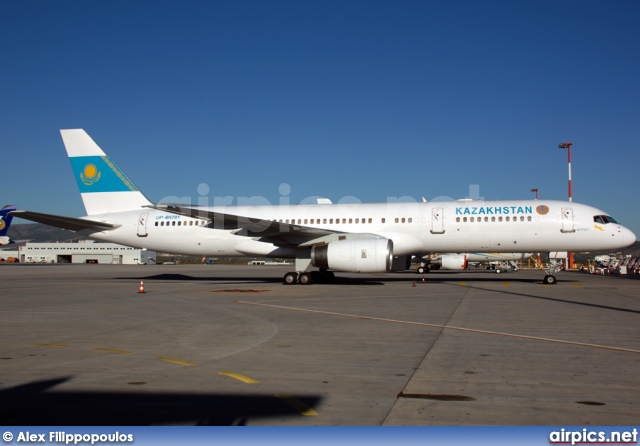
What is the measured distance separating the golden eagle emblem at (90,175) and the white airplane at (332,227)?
0.16ft

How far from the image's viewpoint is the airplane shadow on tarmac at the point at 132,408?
179 inches

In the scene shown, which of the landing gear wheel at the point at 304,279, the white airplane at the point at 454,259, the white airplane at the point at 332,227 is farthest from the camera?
the white airplane at the point at 454,259

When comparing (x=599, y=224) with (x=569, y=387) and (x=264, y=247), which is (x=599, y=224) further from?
(x=569, y=387)

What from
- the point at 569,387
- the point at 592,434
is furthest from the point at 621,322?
the point at 592,434

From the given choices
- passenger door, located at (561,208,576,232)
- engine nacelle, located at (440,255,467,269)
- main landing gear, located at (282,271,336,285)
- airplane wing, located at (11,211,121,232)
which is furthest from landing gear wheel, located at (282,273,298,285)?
engine nacelle, located at (440,255,467,269)

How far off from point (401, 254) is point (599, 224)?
8600 millimetres

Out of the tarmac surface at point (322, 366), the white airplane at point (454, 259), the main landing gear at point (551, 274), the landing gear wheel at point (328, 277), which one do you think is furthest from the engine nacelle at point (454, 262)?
the tarmac surface at point (322, 366)

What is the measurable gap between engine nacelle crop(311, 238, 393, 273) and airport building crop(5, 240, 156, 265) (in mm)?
70485

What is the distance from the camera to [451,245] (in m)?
23.6

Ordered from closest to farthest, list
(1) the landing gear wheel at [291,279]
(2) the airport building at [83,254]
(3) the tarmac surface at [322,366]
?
1. (3) the tarmac surface at [322,366]
2. (1) the landing gear wheel at [291,279]
3. (2) the airport building at [83,254]

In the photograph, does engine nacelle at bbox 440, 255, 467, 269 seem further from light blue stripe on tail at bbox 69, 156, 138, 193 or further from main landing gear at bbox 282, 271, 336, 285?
light blue stripe on tail at bbox 69, 156, 138, 193

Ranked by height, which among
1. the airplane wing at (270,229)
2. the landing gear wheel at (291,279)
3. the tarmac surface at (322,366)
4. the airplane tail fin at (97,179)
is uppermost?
the airplane tail fin at (97,179)

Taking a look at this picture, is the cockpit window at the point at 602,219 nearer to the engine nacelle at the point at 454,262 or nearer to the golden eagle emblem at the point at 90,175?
the engine nacelle at the point at 454,262

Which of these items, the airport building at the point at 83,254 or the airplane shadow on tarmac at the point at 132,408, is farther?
the airport building at the point at 83,254
